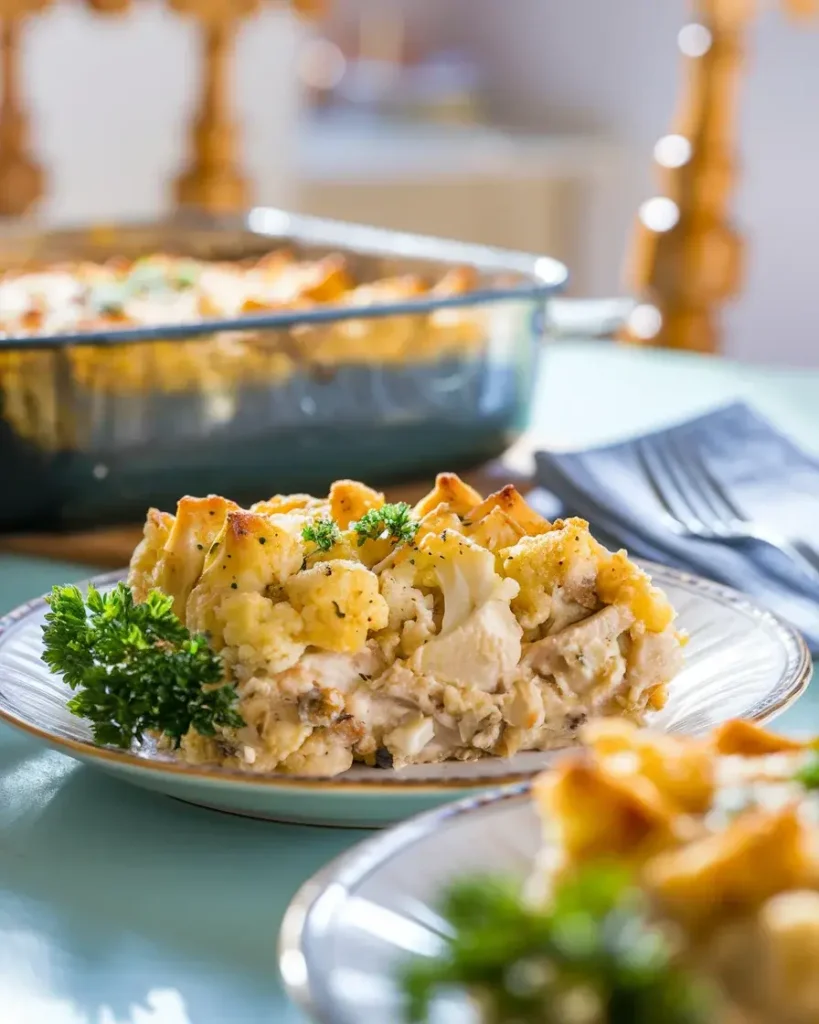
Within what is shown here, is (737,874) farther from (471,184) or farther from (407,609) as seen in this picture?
(471,184)

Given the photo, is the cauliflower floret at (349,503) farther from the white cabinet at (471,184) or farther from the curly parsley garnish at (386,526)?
the white cabinet at (471,184)

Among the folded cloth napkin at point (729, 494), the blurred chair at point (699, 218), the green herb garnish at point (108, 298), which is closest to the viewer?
the folded cloth napkin at point (729, 494)

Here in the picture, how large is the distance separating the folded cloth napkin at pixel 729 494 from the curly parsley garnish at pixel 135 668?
487mm

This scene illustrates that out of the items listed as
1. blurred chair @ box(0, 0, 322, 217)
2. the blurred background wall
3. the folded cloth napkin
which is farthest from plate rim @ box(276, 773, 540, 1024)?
the blurred background wall

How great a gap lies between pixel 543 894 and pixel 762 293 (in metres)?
4.19

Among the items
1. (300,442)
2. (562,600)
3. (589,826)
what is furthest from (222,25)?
(589,826)

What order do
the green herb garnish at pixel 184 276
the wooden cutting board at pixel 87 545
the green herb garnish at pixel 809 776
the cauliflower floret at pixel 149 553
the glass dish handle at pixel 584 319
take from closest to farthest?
the green herb garnish at pixel 809 776 < the cauliflower floret at pixel 149 553 < the wooden cutting board at pixel 87 545 < the green herb garnish at pixel 184 276 < the glass dish handle at pixel 584 319

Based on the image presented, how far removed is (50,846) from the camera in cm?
88

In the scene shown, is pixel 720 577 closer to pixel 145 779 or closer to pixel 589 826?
pixel 145 779

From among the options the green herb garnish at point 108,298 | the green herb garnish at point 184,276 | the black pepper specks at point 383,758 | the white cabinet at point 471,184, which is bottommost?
the white cabinet at point 471,184

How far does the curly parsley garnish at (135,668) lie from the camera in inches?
33.6

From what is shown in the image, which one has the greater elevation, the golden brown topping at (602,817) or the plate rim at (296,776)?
the golden brown topping at (602,817)

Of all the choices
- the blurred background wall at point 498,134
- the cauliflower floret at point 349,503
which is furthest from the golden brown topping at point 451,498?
the blurred background wall at point 498,134

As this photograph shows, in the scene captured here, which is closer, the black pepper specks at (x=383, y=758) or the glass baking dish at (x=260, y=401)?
the black pepper specks at (x=383, y=758)
